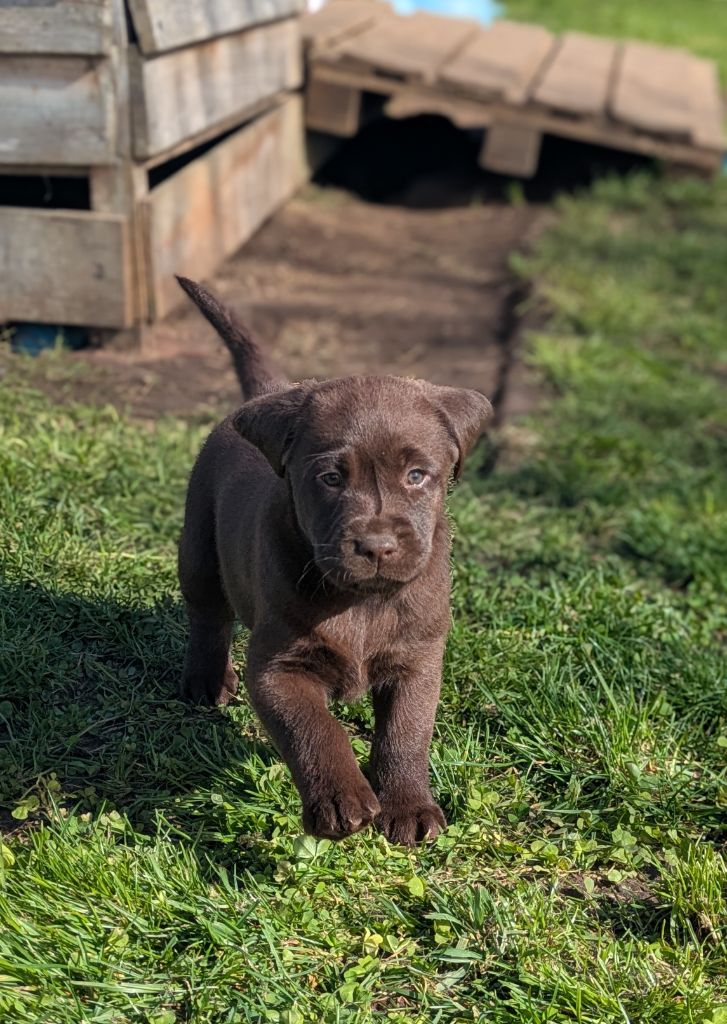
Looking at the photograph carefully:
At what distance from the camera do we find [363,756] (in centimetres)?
355

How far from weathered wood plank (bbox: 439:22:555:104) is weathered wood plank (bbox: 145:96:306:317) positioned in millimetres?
1297

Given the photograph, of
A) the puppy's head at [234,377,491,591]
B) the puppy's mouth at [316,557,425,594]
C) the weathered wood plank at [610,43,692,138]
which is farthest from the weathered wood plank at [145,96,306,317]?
the puppy's mouth at [316,557,425,594]

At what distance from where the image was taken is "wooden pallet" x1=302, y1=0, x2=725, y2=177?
976 cm

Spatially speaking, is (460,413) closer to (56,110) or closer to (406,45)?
(56,110)

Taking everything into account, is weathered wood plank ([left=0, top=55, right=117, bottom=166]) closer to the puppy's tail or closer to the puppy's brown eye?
the puppy's tail

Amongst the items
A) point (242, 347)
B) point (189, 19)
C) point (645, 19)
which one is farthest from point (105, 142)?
point (645, 19)

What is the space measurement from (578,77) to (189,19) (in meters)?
5.36

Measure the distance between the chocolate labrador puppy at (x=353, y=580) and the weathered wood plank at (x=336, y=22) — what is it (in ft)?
23.9

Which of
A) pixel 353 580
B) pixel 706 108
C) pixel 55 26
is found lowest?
pixel 706 108

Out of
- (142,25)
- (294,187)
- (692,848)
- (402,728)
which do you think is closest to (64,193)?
(142,25)

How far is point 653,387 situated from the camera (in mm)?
6926

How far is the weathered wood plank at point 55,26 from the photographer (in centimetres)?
554

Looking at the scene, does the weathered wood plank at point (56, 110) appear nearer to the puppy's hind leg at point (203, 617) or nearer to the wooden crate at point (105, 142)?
the wooden crate at point (105, 142)

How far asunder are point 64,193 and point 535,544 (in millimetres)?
3206
